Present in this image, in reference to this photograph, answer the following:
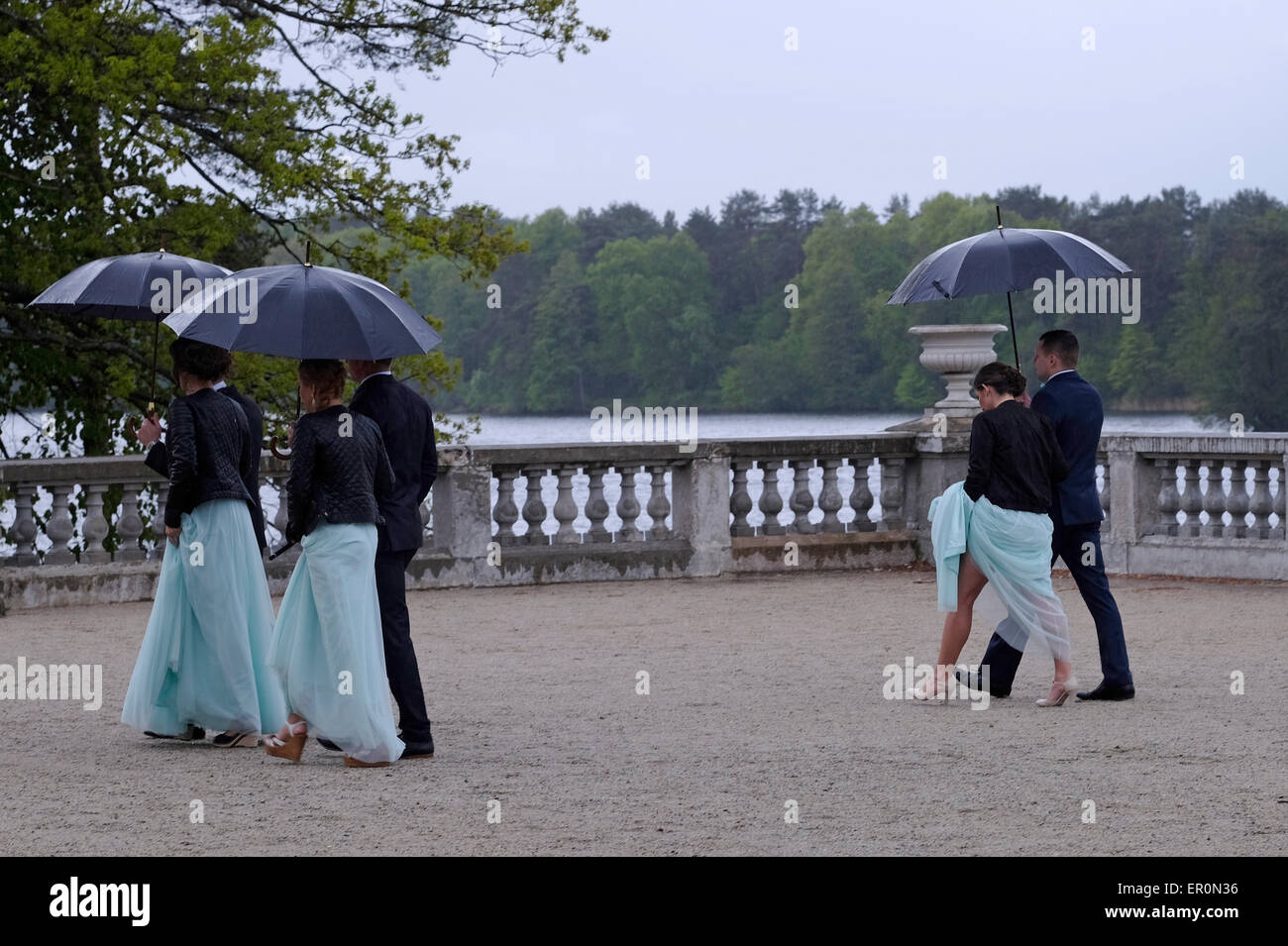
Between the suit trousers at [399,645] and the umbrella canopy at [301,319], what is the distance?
937 mm

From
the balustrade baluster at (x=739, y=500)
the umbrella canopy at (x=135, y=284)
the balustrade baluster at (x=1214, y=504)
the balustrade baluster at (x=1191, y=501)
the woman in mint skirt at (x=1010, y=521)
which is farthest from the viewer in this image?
the balustrade baluster at (x=739, y=500)

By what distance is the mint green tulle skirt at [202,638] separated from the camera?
7.57 metres

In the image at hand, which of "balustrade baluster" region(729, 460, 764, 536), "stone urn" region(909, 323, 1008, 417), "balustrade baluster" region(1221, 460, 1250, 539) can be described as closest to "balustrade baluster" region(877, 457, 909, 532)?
"stone urn" region(909, 323, 1008, 417)

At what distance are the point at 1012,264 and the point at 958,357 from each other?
246 inches

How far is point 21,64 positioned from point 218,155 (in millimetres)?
2397

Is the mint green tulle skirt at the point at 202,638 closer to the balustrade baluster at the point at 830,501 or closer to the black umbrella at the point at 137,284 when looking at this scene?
the black umbrella at the point at 137,284

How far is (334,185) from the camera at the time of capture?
17234mm

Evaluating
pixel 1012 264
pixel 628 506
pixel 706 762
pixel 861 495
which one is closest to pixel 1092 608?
pixel 1012 264

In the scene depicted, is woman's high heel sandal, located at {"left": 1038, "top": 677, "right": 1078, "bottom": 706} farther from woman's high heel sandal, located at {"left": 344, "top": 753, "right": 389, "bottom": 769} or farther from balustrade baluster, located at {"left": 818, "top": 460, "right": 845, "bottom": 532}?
balustrade baluster, located at {"left": 818, "top": 460, "right": 845, "bottom": 532}

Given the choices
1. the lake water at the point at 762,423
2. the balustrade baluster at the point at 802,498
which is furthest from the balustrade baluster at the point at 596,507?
the lake water at the point at 762,423

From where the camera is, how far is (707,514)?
14.7 meters

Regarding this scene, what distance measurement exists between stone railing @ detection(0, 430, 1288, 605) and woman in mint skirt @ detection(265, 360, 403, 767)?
6518mm
